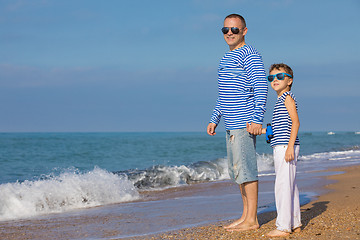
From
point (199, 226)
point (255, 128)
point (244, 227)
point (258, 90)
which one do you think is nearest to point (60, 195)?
point (199, 226)

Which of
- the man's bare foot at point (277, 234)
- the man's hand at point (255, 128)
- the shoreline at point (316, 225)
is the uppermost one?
the man's hand at point (255, 128)

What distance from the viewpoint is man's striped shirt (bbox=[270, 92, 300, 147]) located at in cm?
404

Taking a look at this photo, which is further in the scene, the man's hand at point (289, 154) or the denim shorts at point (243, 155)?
the denim shorts at point (243, 155)

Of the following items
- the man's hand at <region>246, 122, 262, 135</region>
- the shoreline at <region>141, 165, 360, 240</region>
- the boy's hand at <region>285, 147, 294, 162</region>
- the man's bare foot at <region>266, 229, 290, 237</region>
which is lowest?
the shoreline at <region>141, 165, 360, 240</region>

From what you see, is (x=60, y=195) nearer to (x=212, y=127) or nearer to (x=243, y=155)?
(x=212, y=127)

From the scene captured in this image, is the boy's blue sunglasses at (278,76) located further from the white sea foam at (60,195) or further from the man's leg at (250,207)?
the white sea foam at (60,195)

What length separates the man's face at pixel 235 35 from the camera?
433 centimetres

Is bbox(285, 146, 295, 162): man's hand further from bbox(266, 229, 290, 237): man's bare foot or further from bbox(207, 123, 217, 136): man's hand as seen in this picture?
bbox(207, 123, 217, 136): man's hand

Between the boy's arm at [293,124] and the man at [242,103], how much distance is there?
0.23 m

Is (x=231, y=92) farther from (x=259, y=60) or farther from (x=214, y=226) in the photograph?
(x=214, y=226)

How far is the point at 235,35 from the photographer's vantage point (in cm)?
433

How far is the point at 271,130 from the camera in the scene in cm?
409

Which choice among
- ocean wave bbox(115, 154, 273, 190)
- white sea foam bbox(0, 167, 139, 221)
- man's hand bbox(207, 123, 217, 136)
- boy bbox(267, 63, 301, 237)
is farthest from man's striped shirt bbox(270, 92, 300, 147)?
ocean wave bbox(115, 154, 273, 190)

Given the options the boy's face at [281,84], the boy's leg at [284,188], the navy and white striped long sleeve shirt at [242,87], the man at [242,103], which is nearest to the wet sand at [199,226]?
the boy's leg at [284,188]
